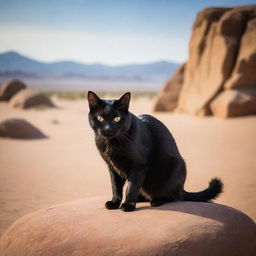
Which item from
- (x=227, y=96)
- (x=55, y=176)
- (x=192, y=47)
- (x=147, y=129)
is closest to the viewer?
(x=147, y=129)

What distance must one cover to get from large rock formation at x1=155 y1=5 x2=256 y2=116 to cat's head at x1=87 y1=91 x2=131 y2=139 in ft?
35.7

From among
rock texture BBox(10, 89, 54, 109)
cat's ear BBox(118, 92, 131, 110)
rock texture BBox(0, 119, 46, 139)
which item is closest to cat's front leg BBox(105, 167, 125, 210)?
Answer: cat's ear BBox(118, 92, 131, 110)

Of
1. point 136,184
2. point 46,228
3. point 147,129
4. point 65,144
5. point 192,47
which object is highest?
point 192,47

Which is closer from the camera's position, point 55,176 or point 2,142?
point 55,176

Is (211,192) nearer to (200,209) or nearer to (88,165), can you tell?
(200,209)

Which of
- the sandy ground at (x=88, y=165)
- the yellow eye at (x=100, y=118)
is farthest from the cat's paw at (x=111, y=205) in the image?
the sandy ground at (x=88, y=165)

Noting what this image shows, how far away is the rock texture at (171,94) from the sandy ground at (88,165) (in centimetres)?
367

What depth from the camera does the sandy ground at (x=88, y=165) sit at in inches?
257

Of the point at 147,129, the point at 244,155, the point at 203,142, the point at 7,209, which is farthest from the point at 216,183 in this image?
the point at 203,142

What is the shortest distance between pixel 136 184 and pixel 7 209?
3.22 meters

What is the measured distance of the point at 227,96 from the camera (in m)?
14.0

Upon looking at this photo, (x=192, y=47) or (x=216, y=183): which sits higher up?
(x=192, y=47)

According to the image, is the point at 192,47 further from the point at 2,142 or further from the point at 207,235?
the point at 207,235

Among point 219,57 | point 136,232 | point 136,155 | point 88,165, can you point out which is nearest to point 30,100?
point 219,57
